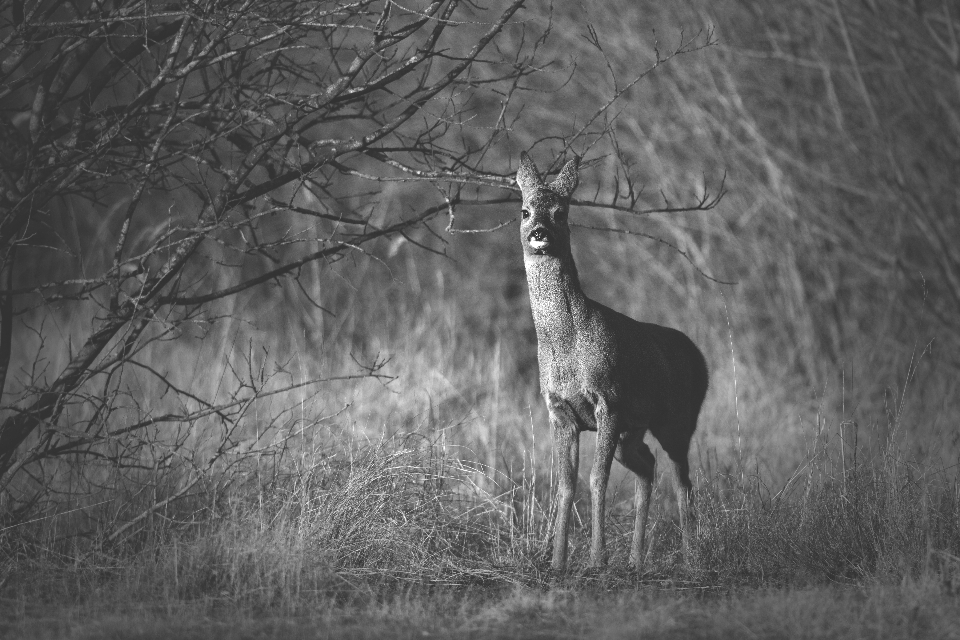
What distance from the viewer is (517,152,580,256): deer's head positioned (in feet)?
17.5

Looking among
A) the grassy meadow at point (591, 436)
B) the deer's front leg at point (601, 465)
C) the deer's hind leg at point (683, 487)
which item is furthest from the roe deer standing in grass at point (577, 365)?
the grassy meadow at point (591, 436)

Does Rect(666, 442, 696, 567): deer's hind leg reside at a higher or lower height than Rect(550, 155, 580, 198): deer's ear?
lower

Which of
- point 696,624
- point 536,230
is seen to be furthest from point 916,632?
point 536,230

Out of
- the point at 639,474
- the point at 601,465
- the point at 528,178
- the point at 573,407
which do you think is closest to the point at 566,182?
the point at 528,178

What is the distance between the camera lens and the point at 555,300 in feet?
17.9

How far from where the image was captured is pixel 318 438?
741cm

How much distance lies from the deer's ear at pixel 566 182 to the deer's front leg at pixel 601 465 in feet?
3.65

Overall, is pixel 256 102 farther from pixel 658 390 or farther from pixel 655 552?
pixel 655 552

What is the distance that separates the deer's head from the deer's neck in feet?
0.23

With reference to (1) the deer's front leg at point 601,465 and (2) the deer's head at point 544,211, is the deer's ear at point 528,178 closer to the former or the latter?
(2) the deer's head at point 544,211

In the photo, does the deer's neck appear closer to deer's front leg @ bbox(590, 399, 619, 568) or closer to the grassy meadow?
deer's front leg @ bbox(590, 399, 619, 568)

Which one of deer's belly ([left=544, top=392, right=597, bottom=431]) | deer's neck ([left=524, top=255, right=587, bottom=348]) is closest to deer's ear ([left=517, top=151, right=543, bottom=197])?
deer's neck ([left=524, top=255, right=587, bottom=348])

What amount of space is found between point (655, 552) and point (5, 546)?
3.58 m

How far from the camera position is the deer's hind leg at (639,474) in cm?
568
